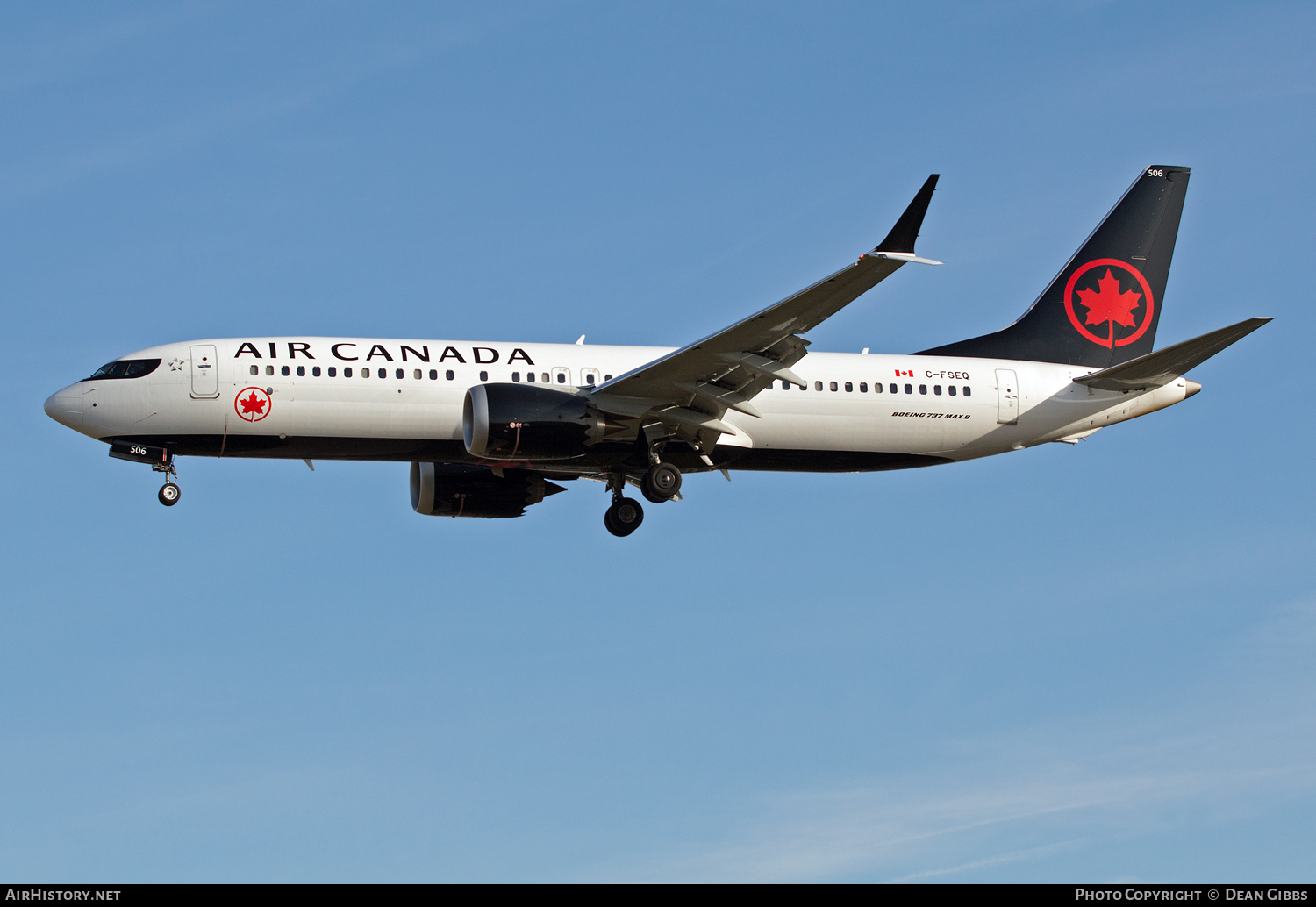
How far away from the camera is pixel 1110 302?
4344 cm

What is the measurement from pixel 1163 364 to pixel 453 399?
680 inches

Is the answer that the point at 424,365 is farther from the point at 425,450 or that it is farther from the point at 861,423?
the point at 861,423

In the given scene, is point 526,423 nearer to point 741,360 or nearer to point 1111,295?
point 741,360

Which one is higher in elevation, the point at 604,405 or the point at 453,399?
the point at 453,399

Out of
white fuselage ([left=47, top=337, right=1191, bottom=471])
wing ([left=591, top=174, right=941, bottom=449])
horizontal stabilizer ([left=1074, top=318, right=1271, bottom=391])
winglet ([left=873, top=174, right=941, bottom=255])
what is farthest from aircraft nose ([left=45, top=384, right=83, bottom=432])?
horizontal stabilizer ([left=1074, top=318, right=1271, bottom=391])

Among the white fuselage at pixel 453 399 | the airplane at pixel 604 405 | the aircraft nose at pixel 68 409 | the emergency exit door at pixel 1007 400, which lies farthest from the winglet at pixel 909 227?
the aircraft nose at pixel 68 409

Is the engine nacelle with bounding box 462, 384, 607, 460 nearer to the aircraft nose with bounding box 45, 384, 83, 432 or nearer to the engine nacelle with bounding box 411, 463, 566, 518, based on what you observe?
the engine nacelle with bounding box 411, 463, 566, 518

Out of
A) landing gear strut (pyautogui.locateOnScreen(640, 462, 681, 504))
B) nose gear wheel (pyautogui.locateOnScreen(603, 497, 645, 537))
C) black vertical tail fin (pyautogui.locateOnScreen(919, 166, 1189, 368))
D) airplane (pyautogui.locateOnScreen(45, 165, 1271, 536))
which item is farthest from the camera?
black vertical tail fin (pyautogui.locateOnScreen(919, 166, 1189, 368))

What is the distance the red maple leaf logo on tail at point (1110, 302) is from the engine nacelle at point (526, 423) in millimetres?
15325

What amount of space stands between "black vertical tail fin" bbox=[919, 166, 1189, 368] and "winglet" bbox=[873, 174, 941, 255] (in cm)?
1142

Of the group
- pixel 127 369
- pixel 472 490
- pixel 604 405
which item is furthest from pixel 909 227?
pixel 127 369

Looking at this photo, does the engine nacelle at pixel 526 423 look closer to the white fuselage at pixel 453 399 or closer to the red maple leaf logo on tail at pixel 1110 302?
the white fuselage at pixel 453 399

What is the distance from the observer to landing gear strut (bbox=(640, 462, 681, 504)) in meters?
37.2

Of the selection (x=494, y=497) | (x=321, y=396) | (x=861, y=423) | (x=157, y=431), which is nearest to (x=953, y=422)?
(x=861, y=423)
